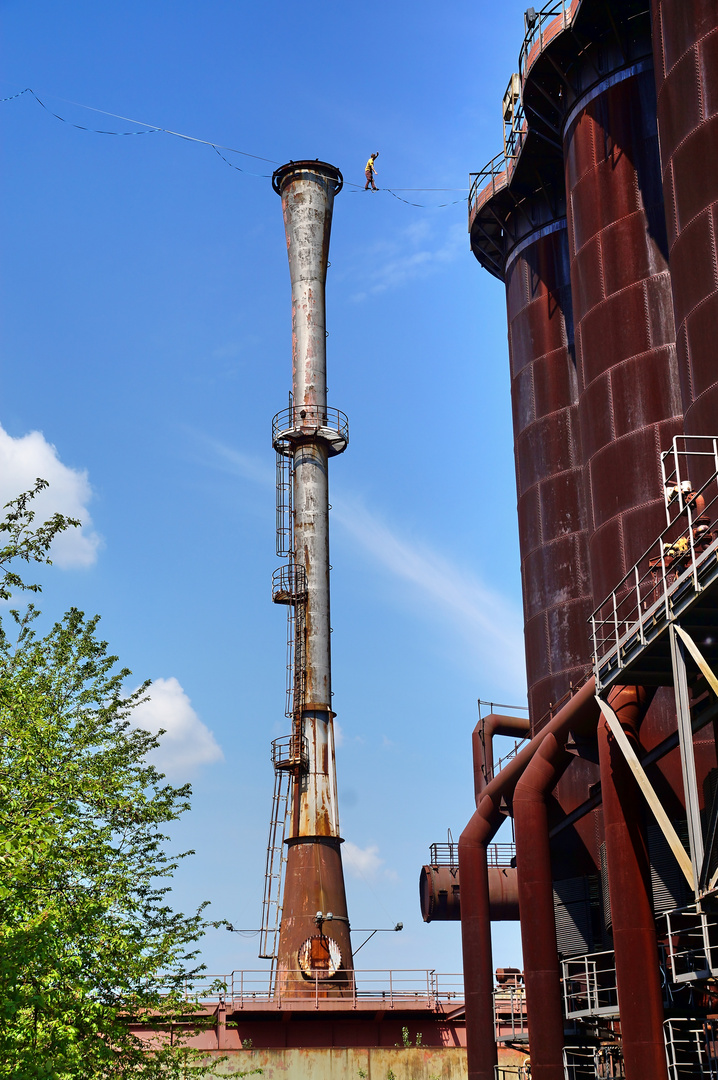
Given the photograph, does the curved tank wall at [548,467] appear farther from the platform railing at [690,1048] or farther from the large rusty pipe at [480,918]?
the platform railing at [690,1048]

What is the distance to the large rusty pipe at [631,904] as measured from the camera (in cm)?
2067

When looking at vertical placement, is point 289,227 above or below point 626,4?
above

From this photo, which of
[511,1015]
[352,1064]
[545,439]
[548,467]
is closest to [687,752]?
[511,1015]

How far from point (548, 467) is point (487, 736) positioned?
317 inches

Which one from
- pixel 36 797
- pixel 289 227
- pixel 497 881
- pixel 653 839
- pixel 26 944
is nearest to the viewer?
pixel 26 944

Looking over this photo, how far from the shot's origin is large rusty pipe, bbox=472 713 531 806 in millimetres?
35344

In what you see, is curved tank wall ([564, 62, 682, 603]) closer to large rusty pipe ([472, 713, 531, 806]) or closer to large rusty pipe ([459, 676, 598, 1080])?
large rusty pipe ([459, 676, 598, 1080])

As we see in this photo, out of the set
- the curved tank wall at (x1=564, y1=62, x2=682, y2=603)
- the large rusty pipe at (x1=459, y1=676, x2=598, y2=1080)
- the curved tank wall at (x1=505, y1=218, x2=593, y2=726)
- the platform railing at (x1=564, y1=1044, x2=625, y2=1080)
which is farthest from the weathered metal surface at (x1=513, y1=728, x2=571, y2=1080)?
the curved tank wall at (x1=505, y1=218, x2=593, y2=726)

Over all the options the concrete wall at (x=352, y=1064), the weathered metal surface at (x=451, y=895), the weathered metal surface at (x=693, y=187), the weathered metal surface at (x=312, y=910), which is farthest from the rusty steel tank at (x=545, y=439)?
the weathered metal surface at (x=312, y=910)

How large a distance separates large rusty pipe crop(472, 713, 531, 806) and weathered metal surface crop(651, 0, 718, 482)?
51.1 feet

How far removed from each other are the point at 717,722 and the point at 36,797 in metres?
11.4

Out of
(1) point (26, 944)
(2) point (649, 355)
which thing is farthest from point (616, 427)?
(1) point (26, 944)

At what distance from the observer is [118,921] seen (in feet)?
71.3

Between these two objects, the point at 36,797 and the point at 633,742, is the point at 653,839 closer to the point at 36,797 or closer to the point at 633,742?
the point at 633,742
